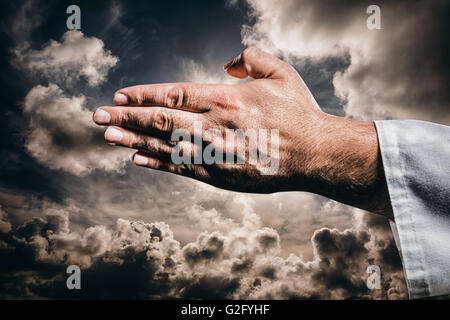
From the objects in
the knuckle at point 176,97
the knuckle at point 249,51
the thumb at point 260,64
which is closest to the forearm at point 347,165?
the thumb at point 260,64

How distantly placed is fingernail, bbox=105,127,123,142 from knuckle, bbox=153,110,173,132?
0.31 meters

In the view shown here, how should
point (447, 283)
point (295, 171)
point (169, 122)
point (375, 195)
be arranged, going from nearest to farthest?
point (447, 283) < point (375, 195) < point (295, 171) < point (169, 122)

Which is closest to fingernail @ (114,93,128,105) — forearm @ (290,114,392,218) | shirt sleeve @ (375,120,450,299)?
forearm @ (290,114,392,218)

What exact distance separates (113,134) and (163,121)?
1.39ft

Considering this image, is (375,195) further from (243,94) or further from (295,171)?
(243,94)

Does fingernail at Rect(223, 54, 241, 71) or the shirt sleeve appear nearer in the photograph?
the shirt sleeve

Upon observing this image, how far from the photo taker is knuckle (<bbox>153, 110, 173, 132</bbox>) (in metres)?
1.95

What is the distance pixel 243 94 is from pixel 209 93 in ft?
0.83

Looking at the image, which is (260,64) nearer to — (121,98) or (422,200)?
(121,98)

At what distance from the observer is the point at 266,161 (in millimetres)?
1854

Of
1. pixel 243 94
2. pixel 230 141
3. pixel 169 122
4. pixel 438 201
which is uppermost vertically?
pixel 243 94

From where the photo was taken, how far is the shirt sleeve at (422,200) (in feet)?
4.31

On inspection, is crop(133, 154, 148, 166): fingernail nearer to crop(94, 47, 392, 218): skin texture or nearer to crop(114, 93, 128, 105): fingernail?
crop(94, 47, 392, 218): skin texture

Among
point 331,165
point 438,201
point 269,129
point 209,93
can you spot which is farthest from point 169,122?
point 438,201
